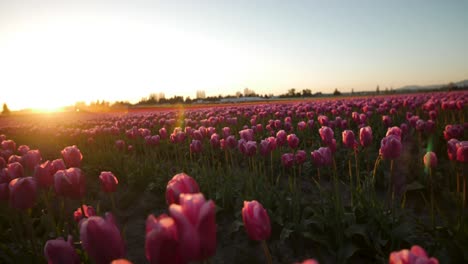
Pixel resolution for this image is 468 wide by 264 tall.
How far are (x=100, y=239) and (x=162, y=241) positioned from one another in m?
0.40

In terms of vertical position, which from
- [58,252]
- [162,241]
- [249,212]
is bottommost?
[58,252]

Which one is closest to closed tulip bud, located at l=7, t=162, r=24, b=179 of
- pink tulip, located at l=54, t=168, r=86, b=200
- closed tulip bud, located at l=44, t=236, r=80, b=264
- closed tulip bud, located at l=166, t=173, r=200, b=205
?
pink tulip, located at l=54, t=168, r=86, b=200

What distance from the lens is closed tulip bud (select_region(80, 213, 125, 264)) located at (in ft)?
3.79

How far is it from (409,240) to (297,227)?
3.42ft

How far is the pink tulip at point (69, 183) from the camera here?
230 centimetres

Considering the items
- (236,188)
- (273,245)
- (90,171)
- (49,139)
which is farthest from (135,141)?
(273,245)

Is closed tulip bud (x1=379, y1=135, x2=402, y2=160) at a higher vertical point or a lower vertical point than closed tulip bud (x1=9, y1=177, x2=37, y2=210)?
higher

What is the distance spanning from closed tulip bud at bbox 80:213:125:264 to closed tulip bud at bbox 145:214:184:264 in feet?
1.01

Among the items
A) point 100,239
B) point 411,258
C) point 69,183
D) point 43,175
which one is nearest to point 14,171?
point 43,175

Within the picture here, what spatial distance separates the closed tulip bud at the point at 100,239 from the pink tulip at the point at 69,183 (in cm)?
133

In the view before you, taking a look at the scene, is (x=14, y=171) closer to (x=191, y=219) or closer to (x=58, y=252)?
(x=58, y=252)

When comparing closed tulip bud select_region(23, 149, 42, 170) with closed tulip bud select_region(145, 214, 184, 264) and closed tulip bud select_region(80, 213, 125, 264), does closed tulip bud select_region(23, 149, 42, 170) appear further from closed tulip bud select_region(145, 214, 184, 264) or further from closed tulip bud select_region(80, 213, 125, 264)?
closed tulip bud select_region(145, 214, 184, 264)

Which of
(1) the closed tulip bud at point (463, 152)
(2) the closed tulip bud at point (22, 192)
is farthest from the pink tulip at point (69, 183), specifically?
(1) the closed tulip bud at point (463, 152)

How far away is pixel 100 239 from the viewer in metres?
1.16
